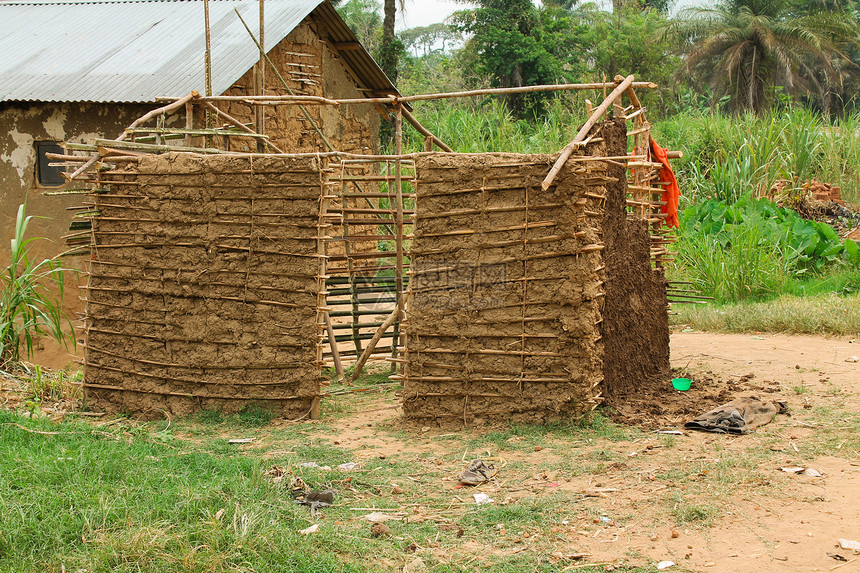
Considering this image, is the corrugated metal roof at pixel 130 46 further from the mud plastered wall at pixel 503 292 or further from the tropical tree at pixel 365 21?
the tropical tree at pixel 365 21

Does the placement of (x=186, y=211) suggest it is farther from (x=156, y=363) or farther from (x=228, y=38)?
(x=228, y=38)

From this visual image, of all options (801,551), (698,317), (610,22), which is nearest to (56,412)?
(801,551)

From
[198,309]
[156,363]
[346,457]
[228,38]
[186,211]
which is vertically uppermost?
[228,38]

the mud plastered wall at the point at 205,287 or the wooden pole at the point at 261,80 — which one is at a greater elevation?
the wooden pole at the point at 261,80

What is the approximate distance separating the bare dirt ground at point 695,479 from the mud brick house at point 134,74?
14.7 feet

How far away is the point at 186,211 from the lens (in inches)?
235

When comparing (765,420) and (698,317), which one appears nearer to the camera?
(765,420)

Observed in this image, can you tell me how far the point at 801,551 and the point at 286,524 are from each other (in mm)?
2349

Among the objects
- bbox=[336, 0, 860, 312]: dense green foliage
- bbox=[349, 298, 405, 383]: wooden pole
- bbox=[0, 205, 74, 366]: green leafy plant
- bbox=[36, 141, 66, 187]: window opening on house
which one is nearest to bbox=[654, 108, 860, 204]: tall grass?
bbox=[336, 0, 860, 312]: dense green foliage

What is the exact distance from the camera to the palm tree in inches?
1013

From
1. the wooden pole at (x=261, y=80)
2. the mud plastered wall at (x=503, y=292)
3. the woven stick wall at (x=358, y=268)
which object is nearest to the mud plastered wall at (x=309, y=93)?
the wooden pole at (x=261, y=80)

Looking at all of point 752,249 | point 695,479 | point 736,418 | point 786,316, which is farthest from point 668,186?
point 695,479

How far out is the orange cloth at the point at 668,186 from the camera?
729 centimetres

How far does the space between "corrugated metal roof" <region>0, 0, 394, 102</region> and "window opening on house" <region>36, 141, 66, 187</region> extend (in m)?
0.59
